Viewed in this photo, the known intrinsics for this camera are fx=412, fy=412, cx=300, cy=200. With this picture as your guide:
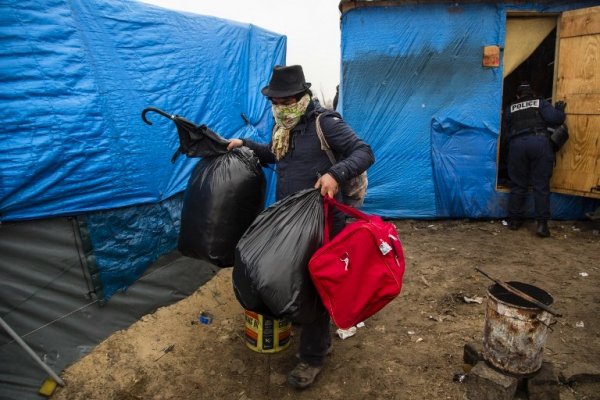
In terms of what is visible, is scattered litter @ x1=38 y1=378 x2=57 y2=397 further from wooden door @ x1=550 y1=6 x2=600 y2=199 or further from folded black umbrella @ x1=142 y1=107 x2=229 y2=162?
wooden door @ x1=550 y1=6 x2=600 y2=199

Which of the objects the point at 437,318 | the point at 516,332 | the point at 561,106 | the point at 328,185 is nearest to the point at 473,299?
the point at 437,318

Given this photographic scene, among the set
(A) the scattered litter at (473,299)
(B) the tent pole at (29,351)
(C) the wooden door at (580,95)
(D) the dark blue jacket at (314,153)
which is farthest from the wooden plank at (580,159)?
(B) the tent pole at (29,351)

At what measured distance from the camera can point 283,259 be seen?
2004 mm

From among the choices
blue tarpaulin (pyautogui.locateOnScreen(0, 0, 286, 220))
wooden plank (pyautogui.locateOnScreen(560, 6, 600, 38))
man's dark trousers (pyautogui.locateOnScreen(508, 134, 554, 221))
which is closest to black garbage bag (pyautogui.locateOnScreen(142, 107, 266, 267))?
blue tarpaulin (pyautogui.locateOnScreen(0, 0, 286, 220))

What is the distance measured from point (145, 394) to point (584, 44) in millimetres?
5749

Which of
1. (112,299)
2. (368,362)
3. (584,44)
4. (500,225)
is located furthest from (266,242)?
(584,44)

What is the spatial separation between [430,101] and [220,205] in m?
3.83

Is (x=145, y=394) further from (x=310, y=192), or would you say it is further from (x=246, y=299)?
(x=310, y=192)

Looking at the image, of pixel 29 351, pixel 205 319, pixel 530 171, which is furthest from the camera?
pixel 530 171

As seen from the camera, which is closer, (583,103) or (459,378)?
(459,378)

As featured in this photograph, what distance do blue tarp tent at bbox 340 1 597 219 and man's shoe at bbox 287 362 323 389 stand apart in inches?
135

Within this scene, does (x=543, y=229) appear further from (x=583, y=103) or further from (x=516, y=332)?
(x=516, y=332)

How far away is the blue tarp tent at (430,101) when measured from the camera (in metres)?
5.16

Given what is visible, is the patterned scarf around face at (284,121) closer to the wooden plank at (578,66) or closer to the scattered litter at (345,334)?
the scattered litter at (345,334)
